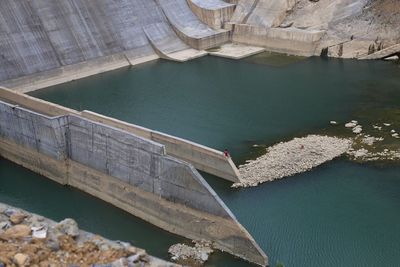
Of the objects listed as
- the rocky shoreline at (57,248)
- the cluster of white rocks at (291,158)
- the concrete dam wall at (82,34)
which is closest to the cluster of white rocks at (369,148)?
the cluster of white rocks at (291,158)

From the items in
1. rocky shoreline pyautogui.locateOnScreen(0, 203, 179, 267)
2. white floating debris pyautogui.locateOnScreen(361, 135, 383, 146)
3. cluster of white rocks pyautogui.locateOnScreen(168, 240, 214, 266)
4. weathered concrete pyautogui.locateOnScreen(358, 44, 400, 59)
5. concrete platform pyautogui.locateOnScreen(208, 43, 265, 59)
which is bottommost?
cluster of white rocks pyautogui.locateOnScreen(168, 240, 214, 266)

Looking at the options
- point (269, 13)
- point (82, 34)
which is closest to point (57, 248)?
point (82, 34)

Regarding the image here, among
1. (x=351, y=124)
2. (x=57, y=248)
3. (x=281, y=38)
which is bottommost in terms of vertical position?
(x=351, y=124)

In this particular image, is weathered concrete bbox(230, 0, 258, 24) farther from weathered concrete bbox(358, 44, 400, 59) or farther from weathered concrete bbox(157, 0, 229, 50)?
weathered concrete bbox(358, 44, 400, 59)

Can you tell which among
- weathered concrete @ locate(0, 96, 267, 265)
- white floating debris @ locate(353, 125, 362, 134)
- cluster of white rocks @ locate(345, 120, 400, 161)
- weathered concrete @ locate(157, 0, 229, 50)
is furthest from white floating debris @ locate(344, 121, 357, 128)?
weathered concrete @ locate(157, 0, 229, 50)

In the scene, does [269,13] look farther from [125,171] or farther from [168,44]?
[125,171]

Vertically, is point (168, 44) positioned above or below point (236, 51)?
above

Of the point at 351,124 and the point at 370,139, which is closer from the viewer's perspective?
the point at 370,139

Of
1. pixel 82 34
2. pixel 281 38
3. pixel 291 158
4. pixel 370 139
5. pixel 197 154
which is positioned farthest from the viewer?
pixel 281 38
